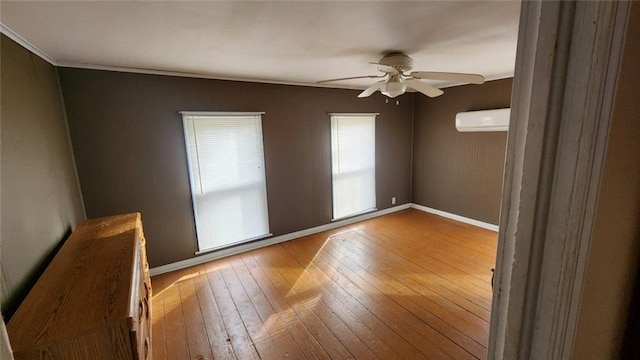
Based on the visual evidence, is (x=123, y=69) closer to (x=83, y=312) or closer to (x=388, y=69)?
(x=83, y=312)

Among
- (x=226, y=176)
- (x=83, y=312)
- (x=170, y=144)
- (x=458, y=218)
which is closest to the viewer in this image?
(x=83, y=312)

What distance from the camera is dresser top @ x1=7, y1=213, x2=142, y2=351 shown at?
112cm

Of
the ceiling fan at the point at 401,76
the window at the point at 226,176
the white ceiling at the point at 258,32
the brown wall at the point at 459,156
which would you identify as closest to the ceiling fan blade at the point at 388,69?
the ceiling fan at the point at 401,76

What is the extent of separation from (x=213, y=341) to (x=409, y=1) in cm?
271

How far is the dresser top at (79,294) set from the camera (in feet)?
3.69

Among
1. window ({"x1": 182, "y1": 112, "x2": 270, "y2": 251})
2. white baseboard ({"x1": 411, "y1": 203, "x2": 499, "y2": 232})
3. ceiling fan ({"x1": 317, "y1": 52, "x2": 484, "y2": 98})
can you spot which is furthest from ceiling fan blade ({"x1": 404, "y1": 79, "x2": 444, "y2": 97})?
white baseboard ({"x1": 411, "y1": 203, "x2": 499, "y2": 232})

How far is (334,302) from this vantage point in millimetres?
2566

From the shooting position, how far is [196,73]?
3029mm

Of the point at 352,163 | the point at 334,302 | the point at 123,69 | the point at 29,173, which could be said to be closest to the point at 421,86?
the point at 352,163

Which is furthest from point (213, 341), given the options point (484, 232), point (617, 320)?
point (484, 232)

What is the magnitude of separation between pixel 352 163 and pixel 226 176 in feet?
6.73

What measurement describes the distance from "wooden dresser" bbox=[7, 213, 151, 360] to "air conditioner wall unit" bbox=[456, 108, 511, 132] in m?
4.22

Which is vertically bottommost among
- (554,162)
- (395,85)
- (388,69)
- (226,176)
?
(226,176)

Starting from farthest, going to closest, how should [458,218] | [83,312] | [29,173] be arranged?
[458,218] < [29,173] < [83,312]
